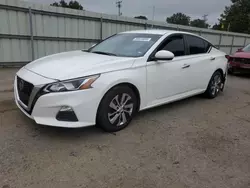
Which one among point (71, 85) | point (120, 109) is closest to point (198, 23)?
point (120, 109)

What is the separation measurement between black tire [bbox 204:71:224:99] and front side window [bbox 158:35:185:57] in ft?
4.57

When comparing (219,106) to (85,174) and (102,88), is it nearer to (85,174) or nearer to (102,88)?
(102,88)

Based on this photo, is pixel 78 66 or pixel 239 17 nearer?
pixel 78 66

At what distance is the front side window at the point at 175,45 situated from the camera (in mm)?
4066

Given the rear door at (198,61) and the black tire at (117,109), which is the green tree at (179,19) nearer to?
the rear door at (198,61)

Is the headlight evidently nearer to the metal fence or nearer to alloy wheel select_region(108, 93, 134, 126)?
alloy wheel select_region(108, 93, 134, 126)

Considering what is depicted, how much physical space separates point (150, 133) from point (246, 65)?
7400 millimetres

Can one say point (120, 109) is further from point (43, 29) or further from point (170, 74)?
point (43, 29)

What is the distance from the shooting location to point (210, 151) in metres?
3.00

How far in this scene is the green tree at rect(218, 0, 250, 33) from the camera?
44.1 m

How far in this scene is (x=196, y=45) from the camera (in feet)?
16.1

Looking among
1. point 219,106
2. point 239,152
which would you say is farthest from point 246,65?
point 239,152

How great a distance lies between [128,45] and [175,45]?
959 millimetres

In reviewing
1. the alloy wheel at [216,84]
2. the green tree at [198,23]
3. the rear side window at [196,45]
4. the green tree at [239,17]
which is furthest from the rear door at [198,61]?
the green tree at [198,23]
